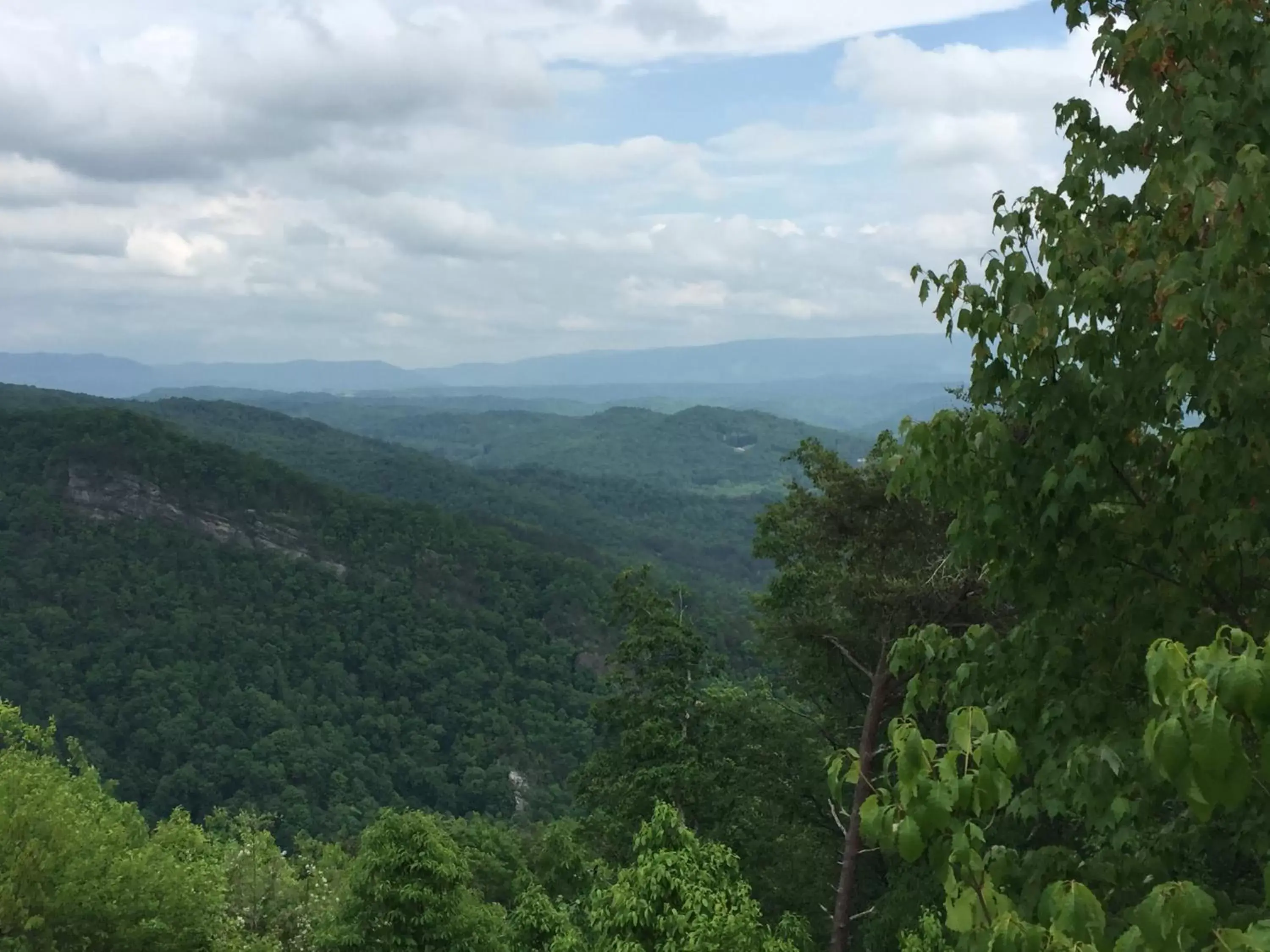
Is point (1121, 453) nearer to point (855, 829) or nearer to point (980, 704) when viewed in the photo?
point (980, 704)

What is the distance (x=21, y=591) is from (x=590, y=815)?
96213 millimetres

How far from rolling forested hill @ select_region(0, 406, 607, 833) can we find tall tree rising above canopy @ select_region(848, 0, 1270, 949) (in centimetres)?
7226

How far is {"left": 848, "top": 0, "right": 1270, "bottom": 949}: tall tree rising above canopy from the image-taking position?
4691 millimetres

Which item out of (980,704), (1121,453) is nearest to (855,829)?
(980,704)

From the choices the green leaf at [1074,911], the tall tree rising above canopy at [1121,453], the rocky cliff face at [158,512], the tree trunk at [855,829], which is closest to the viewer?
the green leaf at [1074,911]

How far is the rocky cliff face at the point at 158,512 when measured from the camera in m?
115

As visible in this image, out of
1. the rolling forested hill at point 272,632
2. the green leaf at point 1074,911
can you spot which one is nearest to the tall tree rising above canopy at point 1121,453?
the green leaf at point 1074,911

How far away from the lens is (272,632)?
10031 cm

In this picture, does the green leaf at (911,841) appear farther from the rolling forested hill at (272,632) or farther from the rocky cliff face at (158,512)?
the rocky cliff face at (158,512)

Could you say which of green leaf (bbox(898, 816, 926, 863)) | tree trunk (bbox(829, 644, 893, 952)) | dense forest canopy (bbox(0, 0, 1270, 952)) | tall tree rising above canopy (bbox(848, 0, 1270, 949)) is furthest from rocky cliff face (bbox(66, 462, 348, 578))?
green leaf (bbox(898, 816, 926, 863))

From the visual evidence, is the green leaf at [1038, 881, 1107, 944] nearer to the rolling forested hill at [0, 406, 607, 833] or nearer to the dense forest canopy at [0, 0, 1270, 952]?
the dense forest canopy at [0, 0, 1270, 952]

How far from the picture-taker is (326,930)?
1541cm

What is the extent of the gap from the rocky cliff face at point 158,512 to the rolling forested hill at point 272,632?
24cm

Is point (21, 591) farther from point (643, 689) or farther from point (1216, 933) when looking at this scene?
point (1216, 933)
